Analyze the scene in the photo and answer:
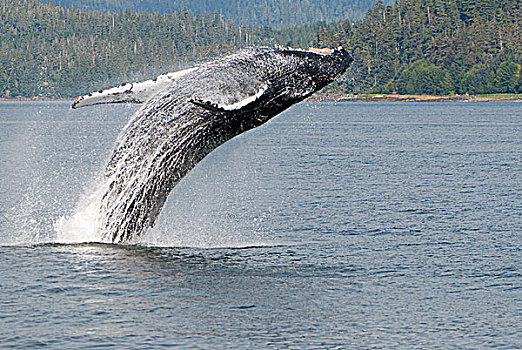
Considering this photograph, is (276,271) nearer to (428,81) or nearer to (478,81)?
(478,81)

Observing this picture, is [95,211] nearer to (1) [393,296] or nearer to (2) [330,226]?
(1) [393,296]

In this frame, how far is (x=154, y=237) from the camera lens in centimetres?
1647

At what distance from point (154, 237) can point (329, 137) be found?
4642 centimetres

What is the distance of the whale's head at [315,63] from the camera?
1261cm

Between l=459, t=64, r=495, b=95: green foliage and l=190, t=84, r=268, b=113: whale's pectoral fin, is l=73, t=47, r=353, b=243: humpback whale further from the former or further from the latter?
l=459, t=64, r=495, b=95: green foliage

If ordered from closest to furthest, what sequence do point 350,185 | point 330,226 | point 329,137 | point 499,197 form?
1. point 330,226
2. point 499,197
3. point 350,185
4. point 329,137

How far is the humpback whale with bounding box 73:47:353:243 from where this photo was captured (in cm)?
1240

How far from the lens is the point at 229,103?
35.9 feet

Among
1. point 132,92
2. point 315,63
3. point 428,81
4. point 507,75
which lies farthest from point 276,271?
point 428,81

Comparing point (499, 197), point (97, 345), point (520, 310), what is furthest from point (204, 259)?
point (499, 197)

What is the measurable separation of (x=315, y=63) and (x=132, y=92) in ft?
9.58

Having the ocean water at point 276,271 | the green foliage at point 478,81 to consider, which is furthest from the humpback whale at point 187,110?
the green foliage at point 478,81

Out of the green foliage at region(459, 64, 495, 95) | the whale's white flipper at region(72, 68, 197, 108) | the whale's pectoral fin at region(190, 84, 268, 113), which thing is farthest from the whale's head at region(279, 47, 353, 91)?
the green foliage at region(459, 64, 495, 95)

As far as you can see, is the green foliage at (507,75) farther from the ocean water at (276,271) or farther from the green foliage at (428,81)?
the ocean water at (276,271)
